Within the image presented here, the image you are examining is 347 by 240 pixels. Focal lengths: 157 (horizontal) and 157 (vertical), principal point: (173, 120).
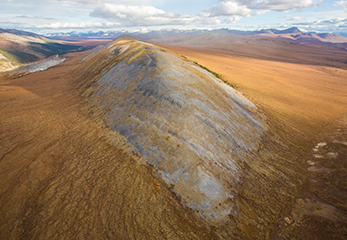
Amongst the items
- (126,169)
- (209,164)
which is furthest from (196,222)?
(126,169)

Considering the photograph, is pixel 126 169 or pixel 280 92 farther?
pixel 280 92

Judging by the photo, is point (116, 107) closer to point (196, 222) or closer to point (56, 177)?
point (56, 177)

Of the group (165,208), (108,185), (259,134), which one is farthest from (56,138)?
(259,134)

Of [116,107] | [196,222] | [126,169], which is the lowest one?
[196,222]

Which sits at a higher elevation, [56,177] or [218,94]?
[218,94]

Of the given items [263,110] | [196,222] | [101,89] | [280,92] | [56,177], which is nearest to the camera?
[196,222]

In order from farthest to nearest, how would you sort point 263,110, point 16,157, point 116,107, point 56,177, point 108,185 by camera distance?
point 263,110
point 116,107
point 16,157
point 56,177
point 108,185

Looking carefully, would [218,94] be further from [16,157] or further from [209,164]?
[16,157]
